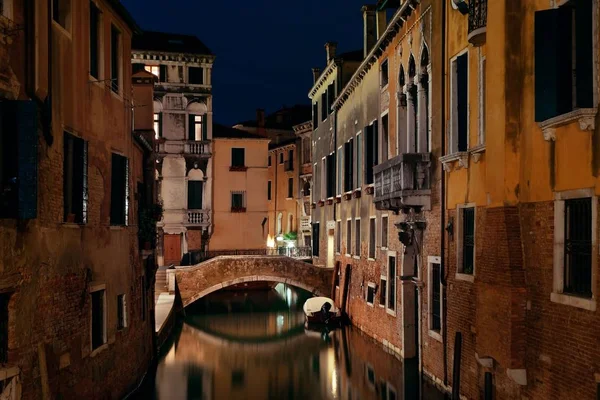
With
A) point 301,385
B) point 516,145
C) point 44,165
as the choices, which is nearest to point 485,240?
point 516,145

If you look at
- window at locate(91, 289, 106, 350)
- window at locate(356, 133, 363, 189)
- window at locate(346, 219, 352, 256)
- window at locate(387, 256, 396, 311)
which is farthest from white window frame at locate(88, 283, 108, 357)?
window at locate(346, 219, 352, 256)

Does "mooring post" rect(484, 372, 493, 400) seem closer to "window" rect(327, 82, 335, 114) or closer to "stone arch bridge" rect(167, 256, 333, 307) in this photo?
"stone arch bridge" rect(167, 256, 333, 307)

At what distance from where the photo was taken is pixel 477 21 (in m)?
9.56

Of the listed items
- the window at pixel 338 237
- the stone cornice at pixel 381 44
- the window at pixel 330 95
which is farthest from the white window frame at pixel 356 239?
the window at pixel 330 95

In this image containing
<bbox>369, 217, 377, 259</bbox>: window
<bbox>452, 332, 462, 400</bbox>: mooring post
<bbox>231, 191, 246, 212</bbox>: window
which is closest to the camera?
<bbox>452, 332, 462, 400</bbox>: mooring post

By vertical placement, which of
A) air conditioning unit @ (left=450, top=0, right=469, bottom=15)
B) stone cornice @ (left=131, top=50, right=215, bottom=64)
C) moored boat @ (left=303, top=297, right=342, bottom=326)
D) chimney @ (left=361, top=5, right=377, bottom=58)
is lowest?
moored boat @ (left=303, top=297, right=342, bottom=326)

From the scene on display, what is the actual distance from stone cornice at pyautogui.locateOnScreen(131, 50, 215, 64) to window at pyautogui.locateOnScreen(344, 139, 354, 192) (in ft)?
38.3

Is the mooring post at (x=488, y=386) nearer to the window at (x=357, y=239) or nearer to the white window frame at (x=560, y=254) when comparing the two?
the white window frame at (x=560, y=254)

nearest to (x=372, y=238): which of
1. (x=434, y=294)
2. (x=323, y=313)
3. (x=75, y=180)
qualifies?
(x=323, y=313)

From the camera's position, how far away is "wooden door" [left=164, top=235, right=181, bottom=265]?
31938 mm

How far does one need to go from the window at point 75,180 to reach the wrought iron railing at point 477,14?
5.56m

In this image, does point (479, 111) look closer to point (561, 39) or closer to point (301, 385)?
point (561, 39)

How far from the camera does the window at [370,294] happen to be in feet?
61.7

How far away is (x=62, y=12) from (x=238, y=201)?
25601 mm
